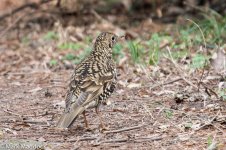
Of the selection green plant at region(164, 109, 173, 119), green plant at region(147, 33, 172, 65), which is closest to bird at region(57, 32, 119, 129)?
green plant at region(164, 109, 173, 119)

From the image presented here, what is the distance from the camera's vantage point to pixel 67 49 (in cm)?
1158

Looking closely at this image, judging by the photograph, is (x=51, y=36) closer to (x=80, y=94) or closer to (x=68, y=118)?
(x=80, y=94)

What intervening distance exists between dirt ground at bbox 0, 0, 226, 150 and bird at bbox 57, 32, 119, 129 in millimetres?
258

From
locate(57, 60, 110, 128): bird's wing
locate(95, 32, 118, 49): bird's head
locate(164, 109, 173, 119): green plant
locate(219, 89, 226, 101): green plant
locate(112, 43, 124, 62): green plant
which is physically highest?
locate(95, 32, 118, 49): bird's head

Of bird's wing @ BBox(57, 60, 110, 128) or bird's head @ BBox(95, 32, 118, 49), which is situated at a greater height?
bird's head @ BBox(95, 32, 118, 49)

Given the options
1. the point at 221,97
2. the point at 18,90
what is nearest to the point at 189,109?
the point at 221,97

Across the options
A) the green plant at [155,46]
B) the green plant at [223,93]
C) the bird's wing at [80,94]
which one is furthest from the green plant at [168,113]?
the green plant at [155,46]

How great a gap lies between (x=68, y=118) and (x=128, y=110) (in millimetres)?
1332

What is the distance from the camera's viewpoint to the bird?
263 inches

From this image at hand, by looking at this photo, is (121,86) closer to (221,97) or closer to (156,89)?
(156,89)

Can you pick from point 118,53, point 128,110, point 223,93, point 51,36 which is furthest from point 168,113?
point 51,36

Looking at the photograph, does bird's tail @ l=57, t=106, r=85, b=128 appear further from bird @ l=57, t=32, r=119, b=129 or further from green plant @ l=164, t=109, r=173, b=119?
green plant @ l=164, t=109, r=173, b=119

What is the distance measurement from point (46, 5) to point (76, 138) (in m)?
8.49

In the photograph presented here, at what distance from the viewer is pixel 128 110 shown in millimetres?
7750
